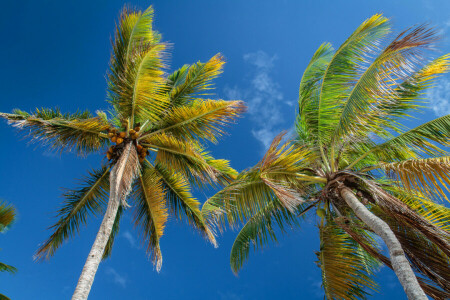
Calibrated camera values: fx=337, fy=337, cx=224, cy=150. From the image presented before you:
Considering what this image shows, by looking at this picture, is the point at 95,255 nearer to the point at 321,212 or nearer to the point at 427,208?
the point at 321,212

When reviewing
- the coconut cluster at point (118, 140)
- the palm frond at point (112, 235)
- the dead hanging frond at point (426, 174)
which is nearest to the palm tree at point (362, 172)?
the dead hanging frond at point (426, 174)

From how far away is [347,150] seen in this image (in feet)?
27.8

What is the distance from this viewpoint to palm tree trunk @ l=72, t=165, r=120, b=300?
5.45 metres

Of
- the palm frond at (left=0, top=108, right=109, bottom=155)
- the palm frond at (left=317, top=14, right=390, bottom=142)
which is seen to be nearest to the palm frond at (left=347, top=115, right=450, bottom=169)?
the palm frond at (left=317, top=14, right=390, bottom=142)

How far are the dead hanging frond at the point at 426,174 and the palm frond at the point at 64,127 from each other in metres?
6.80

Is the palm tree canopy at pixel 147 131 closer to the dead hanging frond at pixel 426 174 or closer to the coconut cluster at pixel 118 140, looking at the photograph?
the coconut cluster at pixel 118 140

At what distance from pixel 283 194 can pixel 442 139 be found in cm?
336

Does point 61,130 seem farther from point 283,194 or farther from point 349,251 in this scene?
point 349,251

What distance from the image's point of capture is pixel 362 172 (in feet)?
23.5

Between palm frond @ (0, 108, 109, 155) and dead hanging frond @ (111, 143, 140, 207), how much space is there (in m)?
1.32

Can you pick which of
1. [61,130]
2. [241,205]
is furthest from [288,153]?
[61,130]

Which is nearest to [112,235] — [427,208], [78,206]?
[78,206]

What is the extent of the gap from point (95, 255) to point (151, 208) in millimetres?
3154

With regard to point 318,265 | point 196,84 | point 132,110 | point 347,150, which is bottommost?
point 318,265
